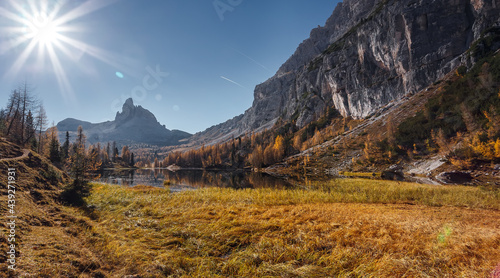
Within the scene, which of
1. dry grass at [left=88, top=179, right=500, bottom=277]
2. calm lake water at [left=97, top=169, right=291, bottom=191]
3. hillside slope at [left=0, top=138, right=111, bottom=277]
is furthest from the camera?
calm lake water at [left=97, top=169, right=291, bottom=191]

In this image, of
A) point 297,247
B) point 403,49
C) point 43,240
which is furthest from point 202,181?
point 403,49

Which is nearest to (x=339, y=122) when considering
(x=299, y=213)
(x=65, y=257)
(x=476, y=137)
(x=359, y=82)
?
(x=359, y=82)

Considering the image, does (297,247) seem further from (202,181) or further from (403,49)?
(403,49)

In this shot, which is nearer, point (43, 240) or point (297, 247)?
point (43, 240)

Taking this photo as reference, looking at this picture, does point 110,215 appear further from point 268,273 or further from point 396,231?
point 396,231

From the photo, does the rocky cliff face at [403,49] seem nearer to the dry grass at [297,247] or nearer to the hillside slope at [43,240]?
the dry grass at [297,247]

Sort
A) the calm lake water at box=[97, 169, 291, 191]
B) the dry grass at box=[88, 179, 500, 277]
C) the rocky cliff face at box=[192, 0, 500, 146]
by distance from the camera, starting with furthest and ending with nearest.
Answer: the rocky cliff face at box=[192, 0, 500, 146] < the calm lake water at box=[97, 169, 291, 191] < the dry grass at box=[88, 179, 500, 277]

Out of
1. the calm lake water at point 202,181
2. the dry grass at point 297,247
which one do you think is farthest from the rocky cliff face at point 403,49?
the dry grass at point 297,247

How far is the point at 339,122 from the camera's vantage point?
145m

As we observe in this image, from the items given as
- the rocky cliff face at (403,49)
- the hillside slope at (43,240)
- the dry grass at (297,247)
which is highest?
the rocky cliff face at (403,49)

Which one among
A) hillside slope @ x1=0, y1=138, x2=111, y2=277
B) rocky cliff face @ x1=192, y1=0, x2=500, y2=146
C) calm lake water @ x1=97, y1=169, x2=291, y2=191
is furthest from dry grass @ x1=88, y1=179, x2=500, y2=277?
rocky cliff face @ x1=192, y1=0, x2=500, y2=146

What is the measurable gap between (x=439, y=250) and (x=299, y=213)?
612cm

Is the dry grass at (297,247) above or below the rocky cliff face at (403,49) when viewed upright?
below

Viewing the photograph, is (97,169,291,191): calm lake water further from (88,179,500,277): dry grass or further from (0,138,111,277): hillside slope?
(0,138,111,277): hillside slope
